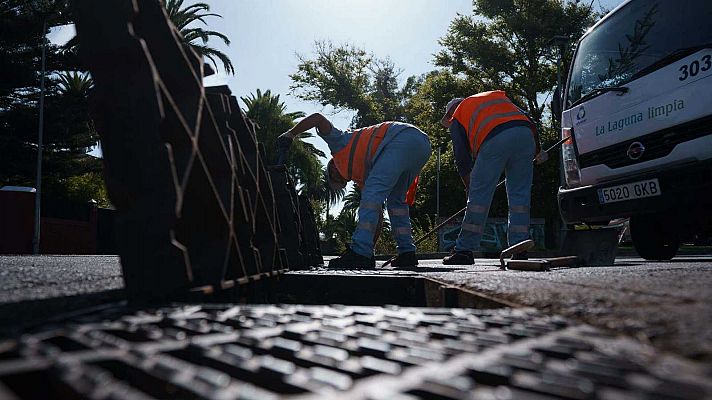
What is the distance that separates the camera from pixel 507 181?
6.32m

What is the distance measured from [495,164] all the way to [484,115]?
56 cm

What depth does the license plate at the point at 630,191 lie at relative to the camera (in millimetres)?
5121

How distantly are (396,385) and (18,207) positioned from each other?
71.3 feet

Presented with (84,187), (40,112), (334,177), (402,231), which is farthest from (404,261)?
(84,187)

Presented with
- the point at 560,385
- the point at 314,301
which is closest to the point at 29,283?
the point at 314,301

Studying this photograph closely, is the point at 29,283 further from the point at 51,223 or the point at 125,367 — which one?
the point at 51,223

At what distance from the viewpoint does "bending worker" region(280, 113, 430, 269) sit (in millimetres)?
5211

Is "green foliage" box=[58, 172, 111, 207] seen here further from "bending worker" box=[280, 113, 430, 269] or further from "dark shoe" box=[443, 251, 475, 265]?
"dark shoe" box=[443, 251, 475, 265]

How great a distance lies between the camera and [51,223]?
21.9 m

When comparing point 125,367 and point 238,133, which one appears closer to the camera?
point 125,367

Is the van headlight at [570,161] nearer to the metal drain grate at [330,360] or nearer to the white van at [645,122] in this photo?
the white van at [645,122]

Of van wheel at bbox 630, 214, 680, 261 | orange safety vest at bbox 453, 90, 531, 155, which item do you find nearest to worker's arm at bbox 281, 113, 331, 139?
orange safety vest at bbox 453, 90, 531, 155

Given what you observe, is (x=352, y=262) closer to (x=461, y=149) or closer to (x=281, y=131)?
(x=461, y=149)

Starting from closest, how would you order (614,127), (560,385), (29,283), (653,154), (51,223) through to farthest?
(560,385) < (29,283) < (653,154) < (614,127) < (51,223)
